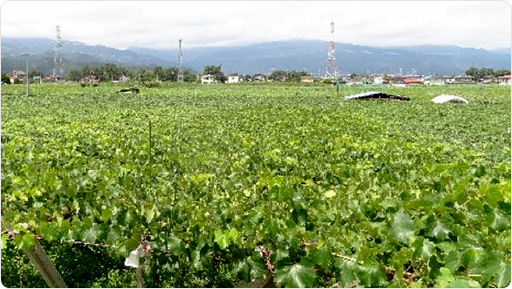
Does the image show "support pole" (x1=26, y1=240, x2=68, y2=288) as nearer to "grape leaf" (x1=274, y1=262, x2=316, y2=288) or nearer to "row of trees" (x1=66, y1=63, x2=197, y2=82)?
"grape leaf" (x1=274, y1=262, x2=316, y2=288)

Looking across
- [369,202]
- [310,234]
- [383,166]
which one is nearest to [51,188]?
[310,234]

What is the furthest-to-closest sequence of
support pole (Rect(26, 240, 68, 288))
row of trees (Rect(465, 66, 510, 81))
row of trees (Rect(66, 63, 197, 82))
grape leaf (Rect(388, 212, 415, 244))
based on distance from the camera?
row of trees (Rect(465, 66, 510, 81)) < row of trees (Rect(66, 63, 197, 82)) < support pole (Rect(26, 240, 68, 288)) < grape leaf (Rect(388, 212, 415, 244))

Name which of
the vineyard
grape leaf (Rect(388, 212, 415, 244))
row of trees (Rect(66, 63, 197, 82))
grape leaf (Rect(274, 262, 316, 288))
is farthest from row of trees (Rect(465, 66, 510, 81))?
grape leaf (Rect(274, 262, 316, 288))

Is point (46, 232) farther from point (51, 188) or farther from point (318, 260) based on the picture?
point (318, 260)

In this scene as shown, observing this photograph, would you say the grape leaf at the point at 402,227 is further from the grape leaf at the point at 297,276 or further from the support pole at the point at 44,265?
the support pole at the point at 44,265

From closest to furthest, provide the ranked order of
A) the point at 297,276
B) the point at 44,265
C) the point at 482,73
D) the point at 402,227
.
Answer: the point at 297,276 → the point at 402,227 → the point at 44,265 → the point at 482,73

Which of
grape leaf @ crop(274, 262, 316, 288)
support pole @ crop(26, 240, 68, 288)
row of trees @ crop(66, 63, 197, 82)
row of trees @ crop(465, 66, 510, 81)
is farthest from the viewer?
row of trees @ crop(465, 66, 510, 81)

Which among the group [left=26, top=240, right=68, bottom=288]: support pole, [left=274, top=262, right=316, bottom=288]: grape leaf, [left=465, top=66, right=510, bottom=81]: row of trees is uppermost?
[left=465, top=66, right=510, bottom=81]: row of trees

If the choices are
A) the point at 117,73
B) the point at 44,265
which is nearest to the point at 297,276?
the point at 44,265

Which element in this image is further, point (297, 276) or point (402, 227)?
point (402, 227)

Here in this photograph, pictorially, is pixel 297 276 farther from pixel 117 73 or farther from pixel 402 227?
pixel 117 73

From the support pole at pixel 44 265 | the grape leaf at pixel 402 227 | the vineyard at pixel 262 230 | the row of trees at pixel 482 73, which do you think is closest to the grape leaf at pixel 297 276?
the vineyard at pixel 262 230

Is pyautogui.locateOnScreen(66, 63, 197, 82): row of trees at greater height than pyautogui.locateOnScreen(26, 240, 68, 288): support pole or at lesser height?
greater

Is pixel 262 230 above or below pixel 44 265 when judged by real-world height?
above
